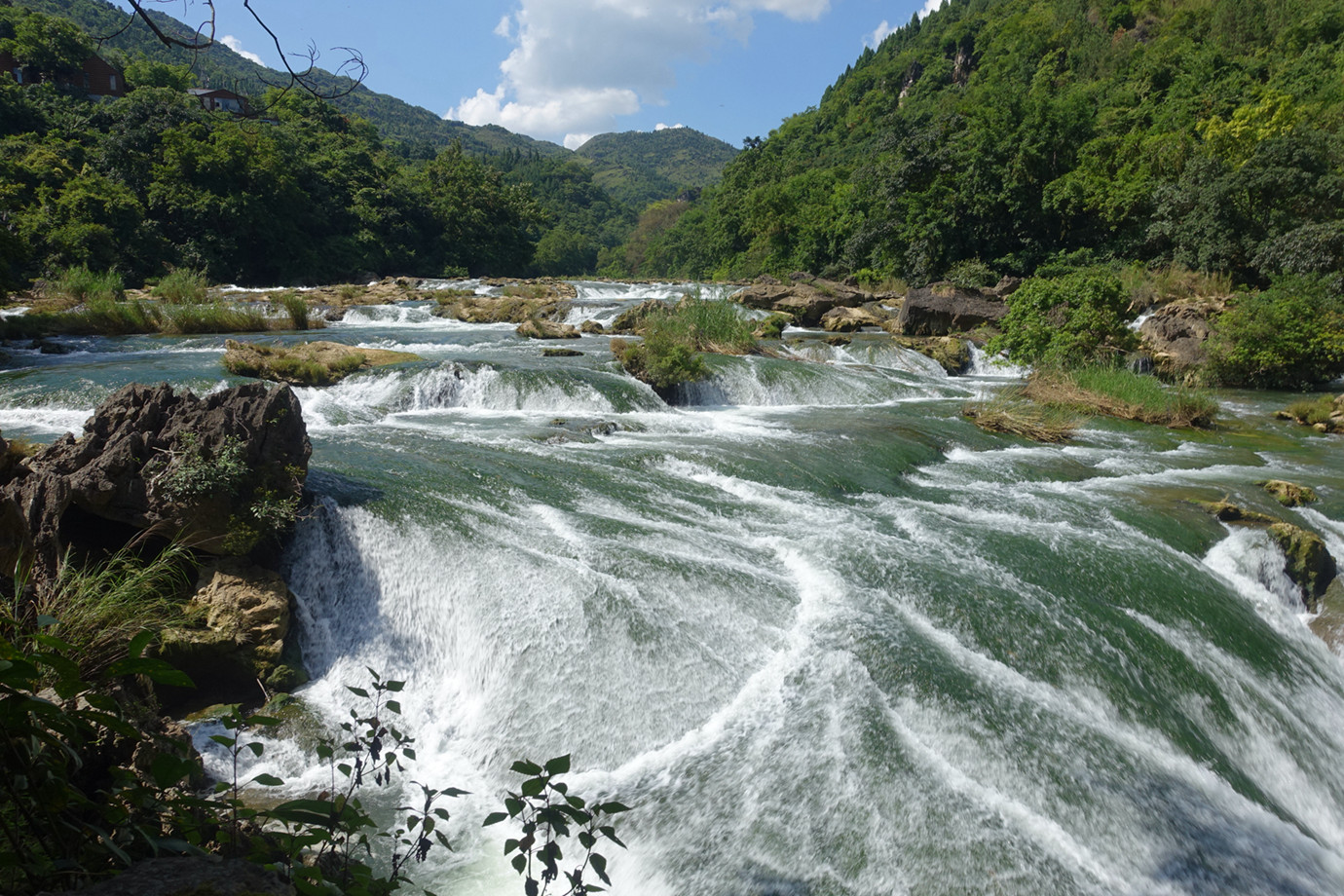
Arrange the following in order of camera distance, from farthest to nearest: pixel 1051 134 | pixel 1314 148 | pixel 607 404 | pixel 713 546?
pixel 1051 134
pixel 1314 148
pixel 607 404
pixel 713 546

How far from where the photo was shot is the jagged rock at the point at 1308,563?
6828 millimetres

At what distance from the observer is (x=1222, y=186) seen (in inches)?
861

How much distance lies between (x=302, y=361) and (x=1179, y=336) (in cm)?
1992

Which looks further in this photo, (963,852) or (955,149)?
(955,149)

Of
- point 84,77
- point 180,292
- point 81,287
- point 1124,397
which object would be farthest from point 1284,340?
point 84,77

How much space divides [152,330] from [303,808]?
19.4 m

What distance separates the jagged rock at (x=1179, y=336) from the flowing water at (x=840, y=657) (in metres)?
7.59

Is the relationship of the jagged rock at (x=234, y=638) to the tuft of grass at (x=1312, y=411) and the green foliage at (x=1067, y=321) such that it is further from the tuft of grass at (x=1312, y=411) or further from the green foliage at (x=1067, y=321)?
the tuft of grass at (x=1312, y=411)

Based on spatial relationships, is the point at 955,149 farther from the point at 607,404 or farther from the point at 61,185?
the point at 61,185

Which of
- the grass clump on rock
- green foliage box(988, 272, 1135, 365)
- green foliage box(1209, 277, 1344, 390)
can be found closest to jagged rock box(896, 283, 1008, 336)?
green foliage box(988, 272, 1135, 365)

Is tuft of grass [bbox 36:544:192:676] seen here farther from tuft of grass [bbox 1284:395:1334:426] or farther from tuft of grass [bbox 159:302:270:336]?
tuft of grass [bbox 1284:395:1334:426]

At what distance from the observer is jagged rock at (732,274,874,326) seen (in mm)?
23609

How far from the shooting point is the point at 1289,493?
8336mm

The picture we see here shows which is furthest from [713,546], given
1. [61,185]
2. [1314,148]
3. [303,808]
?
[61,185]
